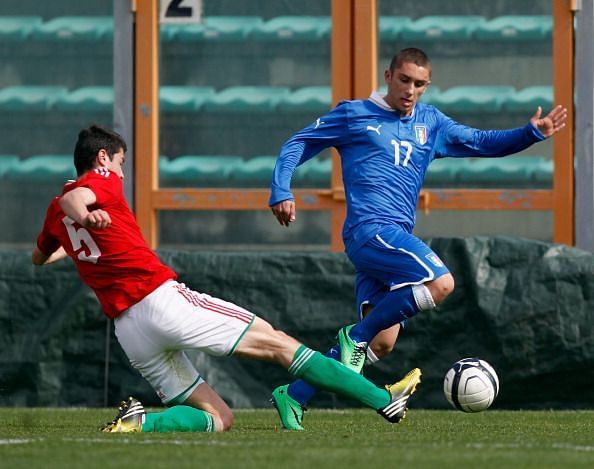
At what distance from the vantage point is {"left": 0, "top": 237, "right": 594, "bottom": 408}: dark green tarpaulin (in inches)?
380

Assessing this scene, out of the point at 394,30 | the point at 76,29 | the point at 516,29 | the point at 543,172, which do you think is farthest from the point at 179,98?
the point at 543,172

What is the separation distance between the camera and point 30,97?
11.3 metres

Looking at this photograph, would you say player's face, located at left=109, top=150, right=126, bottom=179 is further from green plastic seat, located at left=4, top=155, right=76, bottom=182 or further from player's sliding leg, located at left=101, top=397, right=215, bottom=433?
green plastic seat, located at left=4, top=155, right=76, bottom=182

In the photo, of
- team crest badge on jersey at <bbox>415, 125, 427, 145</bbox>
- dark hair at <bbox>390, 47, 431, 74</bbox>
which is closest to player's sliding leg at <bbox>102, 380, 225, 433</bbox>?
team crest badge on jersey at <bbox>415, 125, 427, 145</bbox>

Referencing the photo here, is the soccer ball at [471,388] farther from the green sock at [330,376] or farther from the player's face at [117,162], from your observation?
the player's face at [117,162]

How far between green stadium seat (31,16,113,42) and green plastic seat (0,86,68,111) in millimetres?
389

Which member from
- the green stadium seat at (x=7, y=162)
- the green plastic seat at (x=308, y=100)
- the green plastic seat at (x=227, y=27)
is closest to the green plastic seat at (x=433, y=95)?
the green plastic seat at (x=308, y=100)

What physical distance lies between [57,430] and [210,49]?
4.48m

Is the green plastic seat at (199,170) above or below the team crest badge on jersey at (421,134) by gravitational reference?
below

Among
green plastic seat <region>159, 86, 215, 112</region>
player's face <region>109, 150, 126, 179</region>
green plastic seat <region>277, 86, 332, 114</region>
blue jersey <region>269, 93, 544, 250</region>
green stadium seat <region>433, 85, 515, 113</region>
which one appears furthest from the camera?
green plastic seat <region>159, 86, 215, 112</region>

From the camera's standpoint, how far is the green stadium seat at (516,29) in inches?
422

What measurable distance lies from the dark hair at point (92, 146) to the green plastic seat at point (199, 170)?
4.01 metres

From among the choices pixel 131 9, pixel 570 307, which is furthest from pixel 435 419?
pixel 131 9

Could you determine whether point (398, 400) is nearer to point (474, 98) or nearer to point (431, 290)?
point (431, 290)
